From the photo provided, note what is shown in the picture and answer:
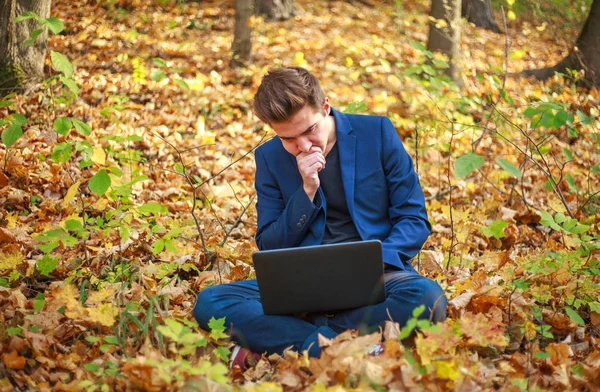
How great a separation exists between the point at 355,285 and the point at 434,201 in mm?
2682

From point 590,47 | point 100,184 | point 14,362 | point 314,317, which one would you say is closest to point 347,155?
point 314,317

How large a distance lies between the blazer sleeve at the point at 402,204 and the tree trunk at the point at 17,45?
3.72m

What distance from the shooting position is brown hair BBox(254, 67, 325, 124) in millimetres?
2906

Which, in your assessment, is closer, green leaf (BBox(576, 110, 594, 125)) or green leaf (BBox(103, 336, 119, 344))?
green leaf (BBox(103, 336, 119, 344))

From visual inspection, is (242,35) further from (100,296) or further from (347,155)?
(100,296)

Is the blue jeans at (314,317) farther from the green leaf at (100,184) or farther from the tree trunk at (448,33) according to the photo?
the tree trunk at (448,33)

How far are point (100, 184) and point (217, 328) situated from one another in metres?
1.02

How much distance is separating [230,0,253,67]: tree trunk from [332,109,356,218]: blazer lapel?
195 inches

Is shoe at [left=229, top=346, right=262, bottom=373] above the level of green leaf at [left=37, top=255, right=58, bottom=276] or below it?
above

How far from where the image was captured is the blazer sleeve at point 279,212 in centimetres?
302

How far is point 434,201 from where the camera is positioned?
520 cm

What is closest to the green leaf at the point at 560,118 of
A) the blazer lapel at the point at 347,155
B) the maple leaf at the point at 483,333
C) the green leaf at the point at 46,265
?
the blazer lapel at the point at 347,155

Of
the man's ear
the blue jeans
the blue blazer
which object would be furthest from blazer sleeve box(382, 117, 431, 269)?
the man's ear

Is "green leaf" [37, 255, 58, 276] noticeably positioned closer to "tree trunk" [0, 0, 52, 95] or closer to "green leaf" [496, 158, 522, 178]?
"green leaf" [496, 158, 522, 178]
